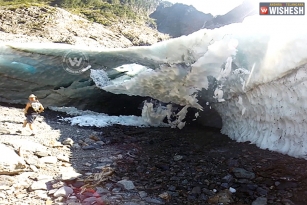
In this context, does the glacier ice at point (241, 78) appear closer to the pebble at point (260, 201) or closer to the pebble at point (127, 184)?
Answer: the pebble at point (260, 201)

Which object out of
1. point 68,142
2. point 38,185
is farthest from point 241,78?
point 38,185

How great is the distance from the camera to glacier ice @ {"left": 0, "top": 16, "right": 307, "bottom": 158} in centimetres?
542

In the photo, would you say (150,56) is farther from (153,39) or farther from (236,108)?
(153,39)

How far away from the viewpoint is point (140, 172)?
528cm

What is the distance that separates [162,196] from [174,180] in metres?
0.64

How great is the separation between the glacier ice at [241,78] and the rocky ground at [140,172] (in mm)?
542

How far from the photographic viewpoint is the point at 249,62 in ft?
21.8

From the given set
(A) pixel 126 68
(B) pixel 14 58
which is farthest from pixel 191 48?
(B) pixel 14 58

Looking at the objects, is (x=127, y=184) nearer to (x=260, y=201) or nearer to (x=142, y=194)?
(x=142, y=194)

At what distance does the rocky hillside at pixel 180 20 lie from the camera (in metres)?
55.1

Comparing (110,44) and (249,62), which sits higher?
(110,44)

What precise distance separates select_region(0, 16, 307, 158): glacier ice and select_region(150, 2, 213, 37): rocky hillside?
46.1m

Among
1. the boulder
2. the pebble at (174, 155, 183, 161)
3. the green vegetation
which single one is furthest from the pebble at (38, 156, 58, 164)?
the green vegetation

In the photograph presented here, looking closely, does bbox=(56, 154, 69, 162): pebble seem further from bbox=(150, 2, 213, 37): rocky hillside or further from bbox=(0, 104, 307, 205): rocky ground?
bbox=(150, 2, 213, 37): rocky hillside
